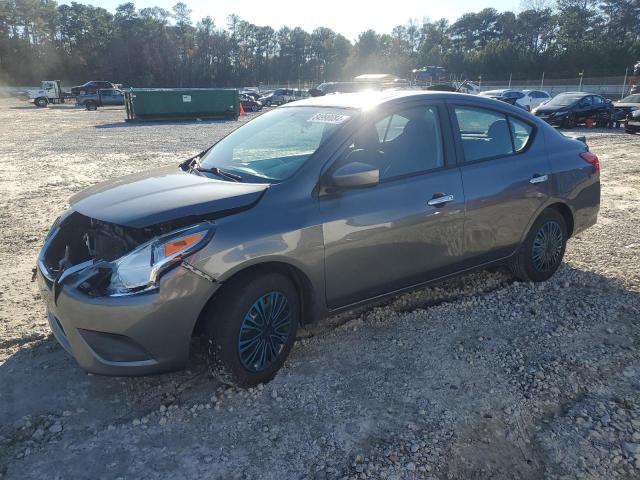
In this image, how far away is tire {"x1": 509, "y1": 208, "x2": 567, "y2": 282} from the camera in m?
4.64

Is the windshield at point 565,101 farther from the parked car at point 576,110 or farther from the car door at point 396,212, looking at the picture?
the car door at point 396,212

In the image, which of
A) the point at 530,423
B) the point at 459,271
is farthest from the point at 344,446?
the point at 459,271

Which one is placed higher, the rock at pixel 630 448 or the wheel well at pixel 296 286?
the wheel well at pixel 296 286

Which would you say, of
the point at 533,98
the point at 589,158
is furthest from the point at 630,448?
the point at 533,98

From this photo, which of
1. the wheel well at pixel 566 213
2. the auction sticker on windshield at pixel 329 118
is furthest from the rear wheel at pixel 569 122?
the auction sticker on windshield at pixel 329 118

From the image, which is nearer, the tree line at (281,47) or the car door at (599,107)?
the car door at (599,107)

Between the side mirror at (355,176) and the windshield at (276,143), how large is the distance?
310 millimetres

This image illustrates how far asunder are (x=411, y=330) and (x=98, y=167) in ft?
32.4

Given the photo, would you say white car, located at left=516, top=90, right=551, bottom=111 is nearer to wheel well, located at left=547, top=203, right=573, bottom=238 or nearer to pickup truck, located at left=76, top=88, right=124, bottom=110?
wheel well, located at left=547, top=203, right=573, bottom=238

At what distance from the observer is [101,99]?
3925 cm

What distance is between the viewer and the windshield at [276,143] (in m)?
3.50

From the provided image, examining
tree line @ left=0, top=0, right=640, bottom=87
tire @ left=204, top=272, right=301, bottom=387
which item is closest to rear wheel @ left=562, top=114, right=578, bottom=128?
tire @ left=204, top=272, right=301, bottom=387

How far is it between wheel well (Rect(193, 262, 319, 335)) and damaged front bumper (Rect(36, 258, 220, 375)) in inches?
5.5

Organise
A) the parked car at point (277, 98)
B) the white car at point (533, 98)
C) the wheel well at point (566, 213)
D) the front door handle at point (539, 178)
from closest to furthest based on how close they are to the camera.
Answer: the front door handle at point (539, 178) < the wheel well at point (566, 213) < the white car at point (533, 98) < the parked car at point (277, 98)
